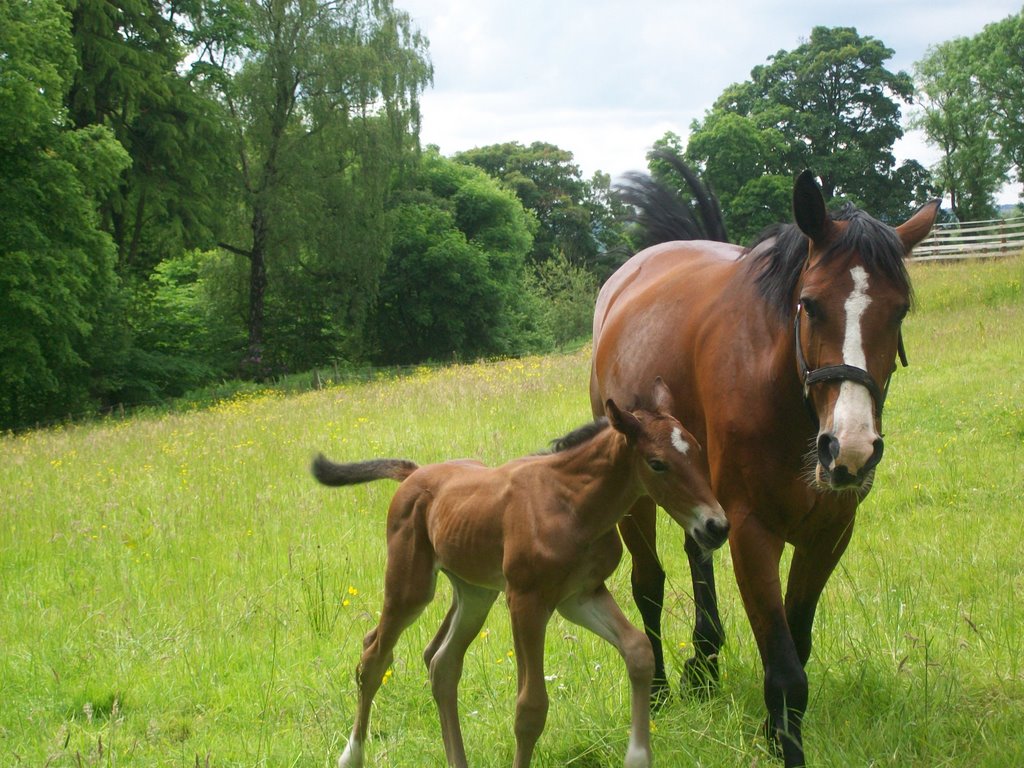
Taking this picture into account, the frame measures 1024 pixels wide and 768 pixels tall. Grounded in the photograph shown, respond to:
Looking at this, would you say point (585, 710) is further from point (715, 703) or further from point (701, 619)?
point (701, 619)

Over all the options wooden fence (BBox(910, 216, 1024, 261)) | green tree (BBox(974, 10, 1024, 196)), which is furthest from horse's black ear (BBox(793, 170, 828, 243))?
green tree (BBox(974, 10, 1024, 196))

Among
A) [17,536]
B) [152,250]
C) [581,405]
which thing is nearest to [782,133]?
[152,250]

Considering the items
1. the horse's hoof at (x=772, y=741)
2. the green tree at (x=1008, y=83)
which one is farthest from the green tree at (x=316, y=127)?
the green tree at (x=1008, y=83)

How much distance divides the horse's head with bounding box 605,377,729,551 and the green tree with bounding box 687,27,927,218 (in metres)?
33.2

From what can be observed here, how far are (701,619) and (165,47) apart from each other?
1102 inches

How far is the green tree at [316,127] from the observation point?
2955cm

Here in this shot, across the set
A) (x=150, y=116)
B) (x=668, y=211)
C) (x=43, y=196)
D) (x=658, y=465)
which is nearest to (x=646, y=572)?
(x=658, y=465)

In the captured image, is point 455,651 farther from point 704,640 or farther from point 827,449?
point 704,640

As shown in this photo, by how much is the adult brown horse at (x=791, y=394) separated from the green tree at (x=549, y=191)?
57678 millimetres

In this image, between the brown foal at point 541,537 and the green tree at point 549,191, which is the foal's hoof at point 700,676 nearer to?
the brown foal at point 541,537

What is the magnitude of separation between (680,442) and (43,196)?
24206 mm

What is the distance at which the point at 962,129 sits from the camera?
52469 millimetres

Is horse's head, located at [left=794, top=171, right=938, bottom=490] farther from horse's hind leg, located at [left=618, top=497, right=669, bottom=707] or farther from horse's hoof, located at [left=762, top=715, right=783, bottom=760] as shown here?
horse's hind leg, located at [left=618, top=497, right=669, bottom=707]

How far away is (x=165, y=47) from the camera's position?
89.2 feet
